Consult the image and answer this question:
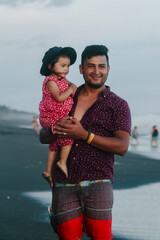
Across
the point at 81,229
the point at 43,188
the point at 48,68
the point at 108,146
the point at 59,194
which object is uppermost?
the point at 48,68

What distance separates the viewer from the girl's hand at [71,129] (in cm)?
372

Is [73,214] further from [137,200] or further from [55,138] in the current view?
[137,200]

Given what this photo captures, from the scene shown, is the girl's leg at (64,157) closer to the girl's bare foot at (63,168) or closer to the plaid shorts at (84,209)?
the girl's bare foot at (63,168)

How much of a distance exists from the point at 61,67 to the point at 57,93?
0.80 ft

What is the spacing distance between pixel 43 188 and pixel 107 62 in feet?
16.9

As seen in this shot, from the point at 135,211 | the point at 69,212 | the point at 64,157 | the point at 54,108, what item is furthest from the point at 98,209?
the point at 135,211

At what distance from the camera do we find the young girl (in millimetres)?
3955

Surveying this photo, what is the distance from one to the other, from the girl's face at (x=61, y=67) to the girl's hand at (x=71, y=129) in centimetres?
47

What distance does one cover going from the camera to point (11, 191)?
328 inches

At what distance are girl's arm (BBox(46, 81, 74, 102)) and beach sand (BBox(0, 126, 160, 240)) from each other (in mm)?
2335

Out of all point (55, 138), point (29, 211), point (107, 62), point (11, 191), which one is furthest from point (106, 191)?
point (11, 191)

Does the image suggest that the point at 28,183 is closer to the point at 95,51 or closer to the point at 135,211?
the point at 135,211

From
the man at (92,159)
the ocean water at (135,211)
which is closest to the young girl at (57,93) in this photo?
the man at (92,159)

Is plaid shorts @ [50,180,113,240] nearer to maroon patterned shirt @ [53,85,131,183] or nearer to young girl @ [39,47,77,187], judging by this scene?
maroon patterned shirt @ [53,85,131,183]
